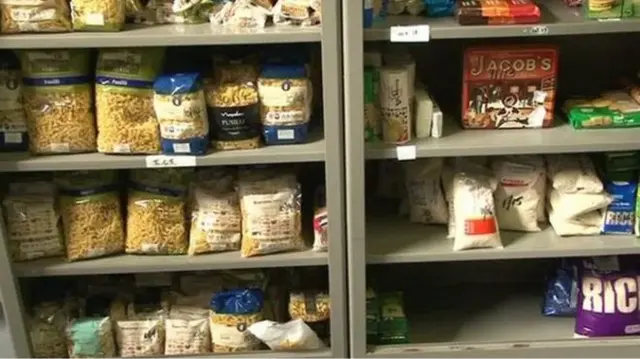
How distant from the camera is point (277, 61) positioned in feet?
7.43

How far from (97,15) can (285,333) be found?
1.04 metres

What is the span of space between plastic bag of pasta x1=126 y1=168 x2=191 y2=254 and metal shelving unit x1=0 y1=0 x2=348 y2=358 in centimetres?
4

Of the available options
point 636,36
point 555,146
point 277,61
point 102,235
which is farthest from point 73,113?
point 636,36

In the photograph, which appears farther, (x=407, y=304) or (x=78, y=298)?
(x=407, y=304)

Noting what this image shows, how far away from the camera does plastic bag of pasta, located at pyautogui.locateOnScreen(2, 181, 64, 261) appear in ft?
7.66

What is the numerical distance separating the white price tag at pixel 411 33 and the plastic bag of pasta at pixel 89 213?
950 millimetres

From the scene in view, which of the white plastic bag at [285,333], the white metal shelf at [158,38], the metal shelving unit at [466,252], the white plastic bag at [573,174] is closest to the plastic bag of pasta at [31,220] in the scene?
the white metal shelf at [158,38]

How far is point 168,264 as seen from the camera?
237cm

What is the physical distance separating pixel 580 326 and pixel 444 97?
0.83 metres

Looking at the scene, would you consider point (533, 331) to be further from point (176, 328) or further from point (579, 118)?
point (176, 328)

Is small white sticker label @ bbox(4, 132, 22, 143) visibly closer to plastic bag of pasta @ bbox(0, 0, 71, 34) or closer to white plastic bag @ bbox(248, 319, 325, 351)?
plastic bag of pasta @ bbox(0, 0, 71, 34)

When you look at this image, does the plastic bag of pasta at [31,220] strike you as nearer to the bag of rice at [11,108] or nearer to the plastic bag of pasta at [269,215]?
the bag of rice at [11,108]

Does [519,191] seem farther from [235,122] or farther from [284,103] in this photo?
[235,122]

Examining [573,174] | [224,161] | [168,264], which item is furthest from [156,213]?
[573,174]
